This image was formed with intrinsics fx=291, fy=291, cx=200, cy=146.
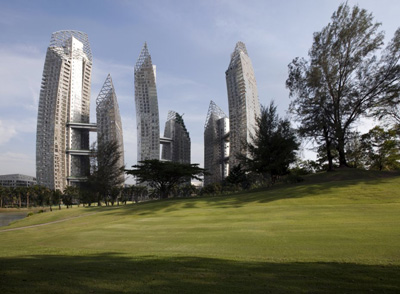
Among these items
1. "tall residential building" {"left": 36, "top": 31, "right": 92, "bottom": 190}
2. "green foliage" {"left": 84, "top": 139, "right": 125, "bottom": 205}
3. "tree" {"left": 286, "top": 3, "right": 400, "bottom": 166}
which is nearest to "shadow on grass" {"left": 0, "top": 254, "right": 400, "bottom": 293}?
"tree" {"left": 286, "top": 3, "right": 400, "bottom": 166}

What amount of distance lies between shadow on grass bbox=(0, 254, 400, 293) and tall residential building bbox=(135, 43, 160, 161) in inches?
4051

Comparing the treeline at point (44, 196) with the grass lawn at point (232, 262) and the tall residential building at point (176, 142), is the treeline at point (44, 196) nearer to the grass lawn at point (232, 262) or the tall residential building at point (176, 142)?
the tall residential building at point (176, 142)

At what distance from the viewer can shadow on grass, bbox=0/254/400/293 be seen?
5195 mm

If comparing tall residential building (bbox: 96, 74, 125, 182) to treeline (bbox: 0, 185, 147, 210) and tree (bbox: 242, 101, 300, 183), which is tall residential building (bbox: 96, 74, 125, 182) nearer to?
treeline (bbox: 0, 185, 147, 210)

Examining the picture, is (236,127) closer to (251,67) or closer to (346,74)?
(251,67)

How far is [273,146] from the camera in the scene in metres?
41.5

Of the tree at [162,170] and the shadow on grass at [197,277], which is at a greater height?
the tree at [162,170]

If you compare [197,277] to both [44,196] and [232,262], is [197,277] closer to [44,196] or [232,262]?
[232,262]

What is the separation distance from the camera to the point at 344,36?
37438 mm

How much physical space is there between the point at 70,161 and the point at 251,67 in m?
80.0

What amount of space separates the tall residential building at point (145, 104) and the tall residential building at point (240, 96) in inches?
1134

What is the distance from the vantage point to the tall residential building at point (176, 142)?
142 m

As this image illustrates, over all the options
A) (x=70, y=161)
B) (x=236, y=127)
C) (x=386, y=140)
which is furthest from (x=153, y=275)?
(x=70, y=161)

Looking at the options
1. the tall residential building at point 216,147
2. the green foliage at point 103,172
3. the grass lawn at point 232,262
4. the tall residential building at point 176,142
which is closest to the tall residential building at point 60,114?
the tall residential building at point 176,142
